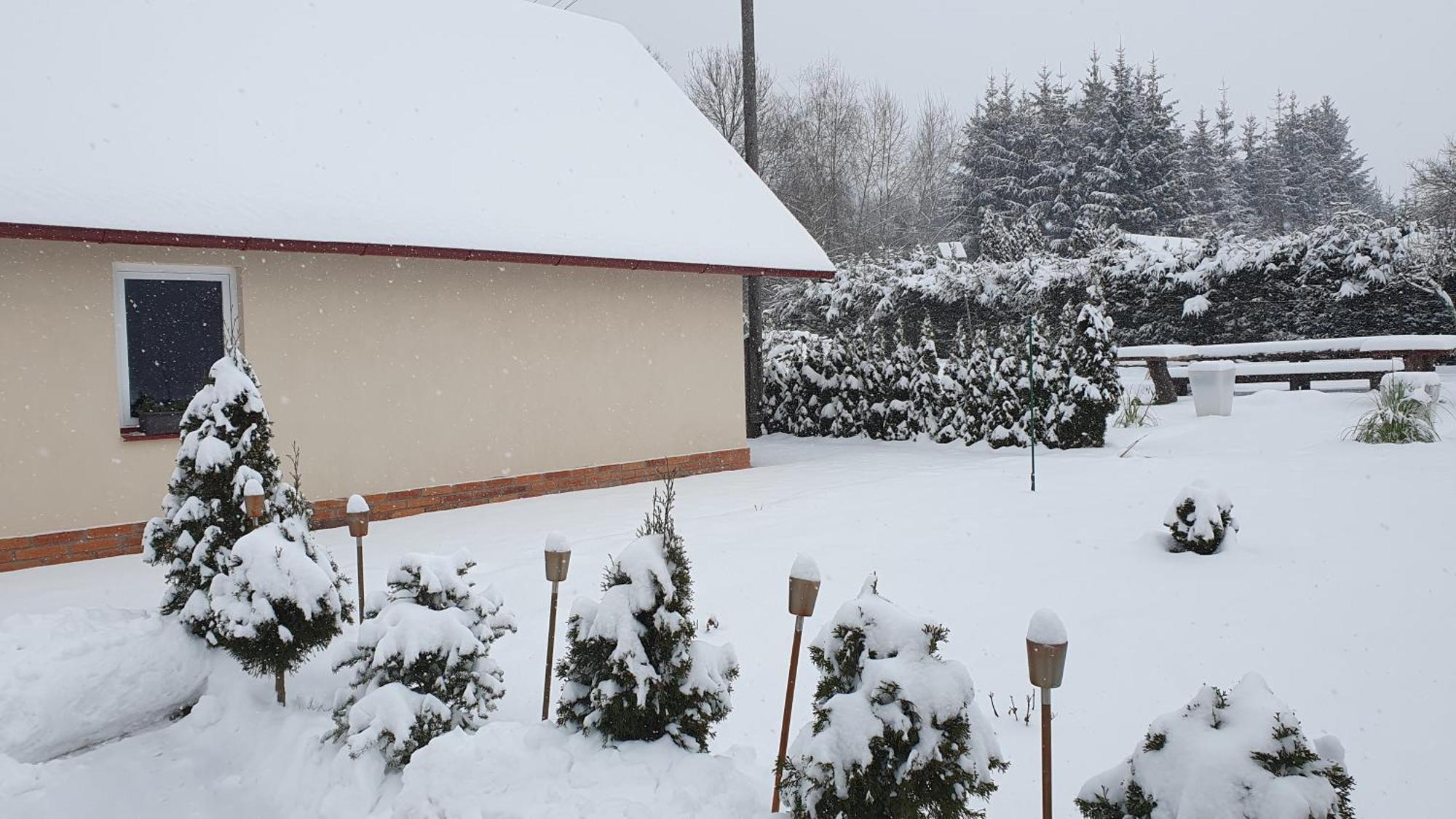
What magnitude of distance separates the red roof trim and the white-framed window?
0.48m

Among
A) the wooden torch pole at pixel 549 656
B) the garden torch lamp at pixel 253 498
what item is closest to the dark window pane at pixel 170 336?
the garden torch lamp at pixel 253 498

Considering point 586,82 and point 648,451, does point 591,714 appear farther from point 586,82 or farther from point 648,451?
point 586,82

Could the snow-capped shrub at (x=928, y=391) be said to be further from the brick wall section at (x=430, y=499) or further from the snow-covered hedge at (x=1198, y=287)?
the brick wall section at (x=430, y=499)

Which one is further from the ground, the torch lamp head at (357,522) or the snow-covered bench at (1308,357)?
the snow-covered bench at (1308,357)

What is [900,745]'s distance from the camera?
283 centimetres

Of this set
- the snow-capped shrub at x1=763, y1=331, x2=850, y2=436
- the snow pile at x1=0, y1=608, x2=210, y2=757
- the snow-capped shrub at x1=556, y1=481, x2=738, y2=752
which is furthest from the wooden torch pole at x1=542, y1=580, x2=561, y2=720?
the snow-capped shrub at x1=763, y1=331, x2=850, y2=436

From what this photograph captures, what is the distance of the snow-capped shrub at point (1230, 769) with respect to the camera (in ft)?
7.25

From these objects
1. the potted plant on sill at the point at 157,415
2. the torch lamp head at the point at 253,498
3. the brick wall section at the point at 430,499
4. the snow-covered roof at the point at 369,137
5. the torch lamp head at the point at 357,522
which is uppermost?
the snow-covered roof at the point at 369,137

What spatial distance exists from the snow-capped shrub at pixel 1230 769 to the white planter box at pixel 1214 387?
39.1 ft

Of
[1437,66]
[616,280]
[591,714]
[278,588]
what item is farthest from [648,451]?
[1437,66]

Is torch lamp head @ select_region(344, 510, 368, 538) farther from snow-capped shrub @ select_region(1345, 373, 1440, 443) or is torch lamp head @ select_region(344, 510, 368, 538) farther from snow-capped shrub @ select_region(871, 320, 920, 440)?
snow-capped shrub @ select_region(871, 320, 920, 440)

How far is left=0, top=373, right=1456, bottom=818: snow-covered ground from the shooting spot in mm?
3756

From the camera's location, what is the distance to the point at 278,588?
4.86 m

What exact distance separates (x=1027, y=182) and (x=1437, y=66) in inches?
1109
